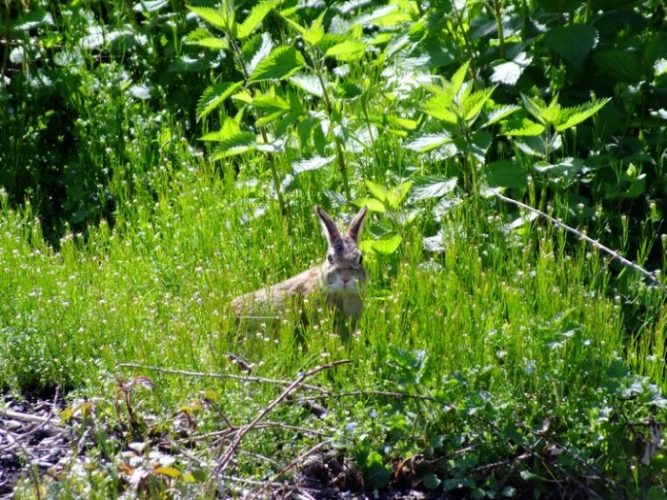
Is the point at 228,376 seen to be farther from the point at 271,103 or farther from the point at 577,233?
the point at 271,103

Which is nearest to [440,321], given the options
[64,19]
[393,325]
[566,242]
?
[393,325]

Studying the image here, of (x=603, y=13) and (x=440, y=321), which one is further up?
(x=603, y=13)

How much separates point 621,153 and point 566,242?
0.76m

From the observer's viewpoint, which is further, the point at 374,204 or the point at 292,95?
the point at 292,95

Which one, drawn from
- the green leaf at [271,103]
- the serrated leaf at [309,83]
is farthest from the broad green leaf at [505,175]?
the green leaf at [271,103]

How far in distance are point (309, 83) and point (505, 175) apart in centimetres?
123

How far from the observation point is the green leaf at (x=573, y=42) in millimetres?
6227

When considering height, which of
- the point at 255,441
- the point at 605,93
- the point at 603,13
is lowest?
the point at 255,441

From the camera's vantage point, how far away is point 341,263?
574cm

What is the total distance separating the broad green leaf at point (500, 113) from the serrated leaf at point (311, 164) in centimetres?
94

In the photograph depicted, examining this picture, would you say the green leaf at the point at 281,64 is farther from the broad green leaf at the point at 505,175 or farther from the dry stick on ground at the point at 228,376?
the dry stick on ground at the point at 228,376

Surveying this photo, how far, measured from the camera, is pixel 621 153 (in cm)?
649

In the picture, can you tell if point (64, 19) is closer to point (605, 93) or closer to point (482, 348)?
point (605, 93)

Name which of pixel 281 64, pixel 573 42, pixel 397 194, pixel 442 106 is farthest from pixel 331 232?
pixel 573 42
